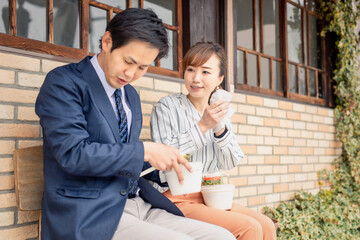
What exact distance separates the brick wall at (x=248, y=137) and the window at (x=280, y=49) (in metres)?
0.21

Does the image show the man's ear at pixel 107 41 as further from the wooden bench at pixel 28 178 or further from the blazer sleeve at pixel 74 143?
the wooden bench at pixel 28 178

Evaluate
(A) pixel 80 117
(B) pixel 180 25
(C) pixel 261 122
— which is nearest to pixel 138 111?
(A) pixel 80 117

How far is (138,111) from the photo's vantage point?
1.71 m

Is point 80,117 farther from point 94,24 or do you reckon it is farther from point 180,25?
point 180,25

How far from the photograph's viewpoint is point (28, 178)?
166 centimetres

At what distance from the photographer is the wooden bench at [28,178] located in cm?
164

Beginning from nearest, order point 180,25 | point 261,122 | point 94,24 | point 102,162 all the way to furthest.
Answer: point 102,162 → point 94,24 → point 180,25 → point 261,122

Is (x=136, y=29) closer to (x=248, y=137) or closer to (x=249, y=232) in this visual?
(x=249, y=232)

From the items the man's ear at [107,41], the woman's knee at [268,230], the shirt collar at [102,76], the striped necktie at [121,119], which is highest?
the man's ear at [107,41]

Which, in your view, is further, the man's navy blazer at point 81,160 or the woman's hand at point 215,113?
the woman's hand at point 215,113

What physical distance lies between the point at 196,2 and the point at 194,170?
1.90 metres

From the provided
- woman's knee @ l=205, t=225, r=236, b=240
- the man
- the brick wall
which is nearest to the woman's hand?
the man

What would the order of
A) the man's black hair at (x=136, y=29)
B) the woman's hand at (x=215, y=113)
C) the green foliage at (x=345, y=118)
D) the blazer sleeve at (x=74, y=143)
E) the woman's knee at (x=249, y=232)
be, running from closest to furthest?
the blazer sleeve at (x=74, y=143)
the man's black hair at (x=136, y=29)
the woman's knee at (x=249, y=232)
the woman's hand at (x=215, y=113)
the green foliage at (x=345, y=118)

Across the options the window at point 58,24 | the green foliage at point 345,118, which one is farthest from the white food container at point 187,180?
the green foliage at point 345,118
